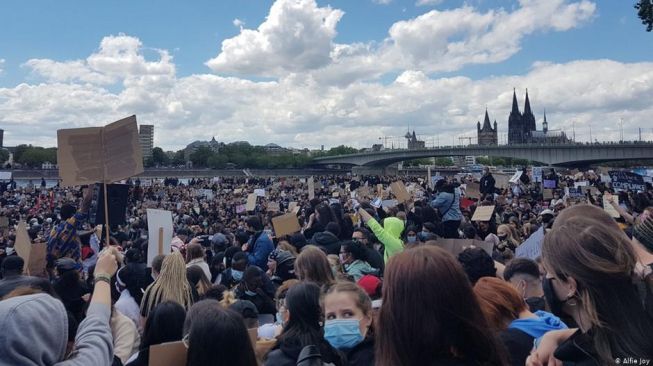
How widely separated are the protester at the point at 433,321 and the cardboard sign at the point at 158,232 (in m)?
6.15

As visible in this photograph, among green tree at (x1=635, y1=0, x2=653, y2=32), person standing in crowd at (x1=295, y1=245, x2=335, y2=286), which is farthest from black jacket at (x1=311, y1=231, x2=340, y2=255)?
green tree at (x1=635, y1=0, x2=653, y2=32)

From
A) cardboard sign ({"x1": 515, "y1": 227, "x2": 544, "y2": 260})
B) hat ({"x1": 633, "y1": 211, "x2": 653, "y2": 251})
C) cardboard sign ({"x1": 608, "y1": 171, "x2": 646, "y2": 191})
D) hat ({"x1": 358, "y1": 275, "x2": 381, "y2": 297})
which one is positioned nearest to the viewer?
hat ({"x1": 633, "y1": 211, "x2": 653, "y2": 251})

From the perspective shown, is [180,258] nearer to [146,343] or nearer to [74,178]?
[146,343]

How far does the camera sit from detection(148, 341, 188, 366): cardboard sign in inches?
107

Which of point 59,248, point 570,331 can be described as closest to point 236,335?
point 570,331

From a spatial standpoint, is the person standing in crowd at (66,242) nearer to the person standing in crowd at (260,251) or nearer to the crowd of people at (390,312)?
the crowd of people at (390,312)

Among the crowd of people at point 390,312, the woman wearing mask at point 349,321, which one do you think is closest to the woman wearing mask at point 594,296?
the crowd of people at point 390,312

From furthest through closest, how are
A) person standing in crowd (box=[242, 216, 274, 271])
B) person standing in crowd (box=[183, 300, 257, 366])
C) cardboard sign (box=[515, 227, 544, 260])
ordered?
person standing in crowd (box=[242, 216, 274, 271])
cardboard sign (box=[515, 227, 544, 260])
person standing in crowd (box=[183, 300, 257, 366])

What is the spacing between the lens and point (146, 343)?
3.27 metres

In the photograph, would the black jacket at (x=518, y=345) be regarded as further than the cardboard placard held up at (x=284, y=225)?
No

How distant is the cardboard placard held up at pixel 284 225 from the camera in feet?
34.6

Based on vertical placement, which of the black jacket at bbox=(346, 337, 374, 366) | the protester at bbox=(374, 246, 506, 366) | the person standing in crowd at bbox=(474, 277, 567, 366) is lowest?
the black jacket at bbox=(346, 337, 374, 366)

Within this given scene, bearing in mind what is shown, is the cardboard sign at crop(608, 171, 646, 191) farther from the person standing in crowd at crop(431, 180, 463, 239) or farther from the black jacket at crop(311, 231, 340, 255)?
the black jacket at crop(311, 231, 340, 255)

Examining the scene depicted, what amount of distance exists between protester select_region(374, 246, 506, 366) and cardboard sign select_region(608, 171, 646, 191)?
16.7 meters
